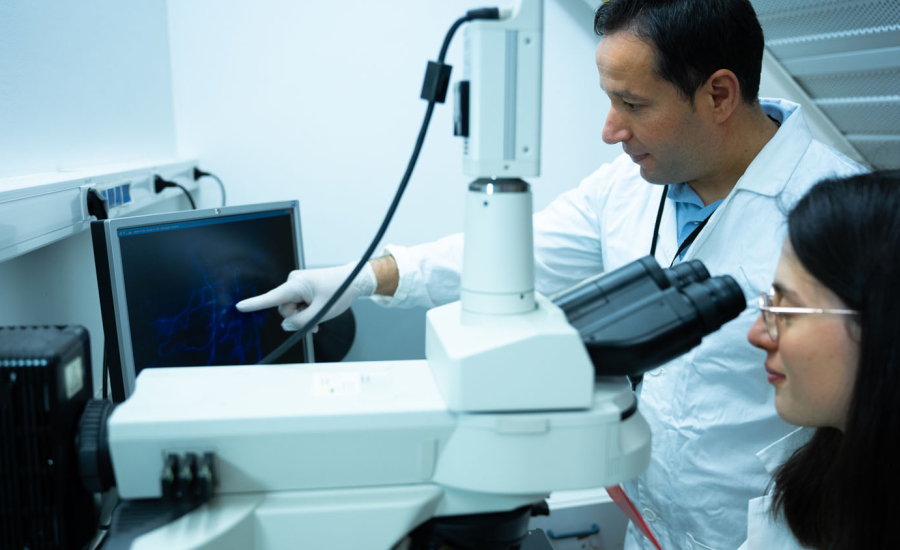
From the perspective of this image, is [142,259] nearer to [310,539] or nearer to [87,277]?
[87,277]

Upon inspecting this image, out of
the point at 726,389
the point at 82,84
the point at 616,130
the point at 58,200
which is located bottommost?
the point at 726,389

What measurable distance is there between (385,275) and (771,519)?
2.47 ft

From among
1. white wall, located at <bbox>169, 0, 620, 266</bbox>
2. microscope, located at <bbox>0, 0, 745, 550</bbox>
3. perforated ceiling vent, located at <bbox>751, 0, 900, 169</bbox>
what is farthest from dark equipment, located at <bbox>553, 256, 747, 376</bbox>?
white wall, located at <bbox>169, 0, 620, 266</bbox>

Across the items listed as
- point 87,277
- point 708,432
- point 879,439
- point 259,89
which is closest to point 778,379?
point 879,439

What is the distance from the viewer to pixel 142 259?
962 millimetres

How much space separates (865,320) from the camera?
0.70 m

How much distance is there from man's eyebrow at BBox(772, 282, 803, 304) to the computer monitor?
86cm

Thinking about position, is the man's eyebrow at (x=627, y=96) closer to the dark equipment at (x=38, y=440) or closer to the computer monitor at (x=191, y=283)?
the computer monitor at (x=191, y=283)

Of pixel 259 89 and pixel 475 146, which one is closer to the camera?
pixel 475 146

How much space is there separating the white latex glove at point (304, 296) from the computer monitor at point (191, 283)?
0.07 meters


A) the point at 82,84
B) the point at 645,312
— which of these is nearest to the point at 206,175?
the point at 82,84

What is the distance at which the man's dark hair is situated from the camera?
1.09m

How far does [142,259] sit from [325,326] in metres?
0.72

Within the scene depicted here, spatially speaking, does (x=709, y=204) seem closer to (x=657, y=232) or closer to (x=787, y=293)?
(x=657, y=232)
